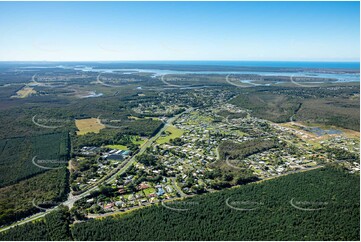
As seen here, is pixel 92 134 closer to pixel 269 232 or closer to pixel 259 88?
pixel 269 232

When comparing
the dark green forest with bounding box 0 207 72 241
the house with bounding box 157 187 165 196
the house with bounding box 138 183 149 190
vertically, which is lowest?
the dark green forest with bounding box 0 207 72 241

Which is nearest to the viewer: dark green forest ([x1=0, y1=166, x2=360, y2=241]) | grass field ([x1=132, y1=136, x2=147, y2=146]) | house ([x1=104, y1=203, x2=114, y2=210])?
dark green forest ([x1=0, y1=166, x2=360, y2=241])

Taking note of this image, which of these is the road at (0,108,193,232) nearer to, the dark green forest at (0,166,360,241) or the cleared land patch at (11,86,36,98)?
the dark green forest at (0,166,360,241)

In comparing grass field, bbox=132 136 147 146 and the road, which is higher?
grass field, bbox=132 136 147 146

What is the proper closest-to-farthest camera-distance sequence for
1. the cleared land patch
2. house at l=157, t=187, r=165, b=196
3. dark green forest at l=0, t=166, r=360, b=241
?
dark green forest at l=0, t=166, r=360, b=241, house at l=157, t=187, r=165, b=196, the cleared land patch

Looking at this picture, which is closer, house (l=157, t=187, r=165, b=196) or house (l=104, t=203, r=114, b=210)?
house (l=104, t=203, r=114, b=210)

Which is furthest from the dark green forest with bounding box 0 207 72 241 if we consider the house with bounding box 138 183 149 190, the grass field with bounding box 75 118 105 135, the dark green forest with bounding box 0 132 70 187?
the grass field with bounding box 75 118 105 135

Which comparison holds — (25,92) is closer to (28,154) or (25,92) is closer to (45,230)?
(28,154)

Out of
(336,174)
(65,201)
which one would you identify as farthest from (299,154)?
(65,201)
